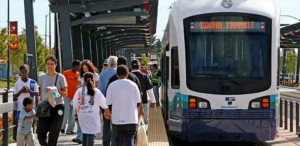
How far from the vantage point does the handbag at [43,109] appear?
9.37 metres

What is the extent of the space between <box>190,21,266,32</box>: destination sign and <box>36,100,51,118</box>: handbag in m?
3.97

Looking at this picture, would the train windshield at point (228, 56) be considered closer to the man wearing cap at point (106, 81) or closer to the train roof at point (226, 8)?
the train roof at point (226, 8)

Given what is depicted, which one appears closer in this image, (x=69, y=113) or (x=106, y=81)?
(x=106, y=81)

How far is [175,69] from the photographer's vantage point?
12.5 meters

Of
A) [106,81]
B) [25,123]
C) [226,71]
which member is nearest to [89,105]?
[25,123]

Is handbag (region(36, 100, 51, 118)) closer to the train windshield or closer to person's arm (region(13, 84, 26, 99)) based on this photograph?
person's arm (region(13, 84, 26, 99))

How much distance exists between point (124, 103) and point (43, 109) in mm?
1499

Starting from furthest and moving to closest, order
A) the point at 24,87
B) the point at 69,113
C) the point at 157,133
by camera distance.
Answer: the point at 157,133 → the point at 69,113 → the point at 24,87

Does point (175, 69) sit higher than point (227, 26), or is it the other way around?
point (227, 26)

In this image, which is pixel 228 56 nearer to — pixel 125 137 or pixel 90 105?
pixel 90 105

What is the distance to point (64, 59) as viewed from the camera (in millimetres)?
20203

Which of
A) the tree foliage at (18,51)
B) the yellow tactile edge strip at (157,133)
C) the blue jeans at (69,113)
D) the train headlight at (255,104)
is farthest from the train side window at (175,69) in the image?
the tree foliage at (18,51)

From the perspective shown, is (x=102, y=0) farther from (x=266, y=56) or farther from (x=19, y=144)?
(x=19, y=144)

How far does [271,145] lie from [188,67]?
2.78m
